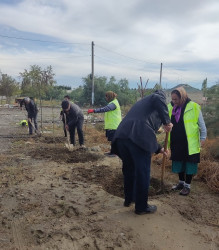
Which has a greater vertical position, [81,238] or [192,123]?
[192,123]

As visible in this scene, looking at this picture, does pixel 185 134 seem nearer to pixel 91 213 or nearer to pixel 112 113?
pixel 91 213

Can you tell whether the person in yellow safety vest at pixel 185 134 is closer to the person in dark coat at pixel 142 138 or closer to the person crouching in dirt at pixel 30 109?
the person in dark coat at pixel 142 138

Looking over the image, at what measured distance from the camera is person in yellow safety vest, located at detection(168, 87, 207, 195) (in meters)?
3.89

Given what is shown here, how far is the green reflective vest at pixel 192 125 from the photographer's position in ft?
12.8

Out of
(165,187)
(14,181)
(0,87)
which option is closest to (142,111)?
(165,187)

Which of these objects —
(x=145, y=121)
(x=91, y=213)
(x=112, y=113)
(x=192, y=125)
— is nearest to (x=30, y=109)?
(x=112, y=113)

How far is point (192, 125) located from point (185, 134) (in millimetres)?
178

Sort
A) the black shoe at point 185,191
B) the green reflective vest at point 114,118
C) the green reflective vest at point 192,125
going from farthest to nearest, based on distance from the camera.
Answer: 1. the green reflective vest at point 114,118
2. the black shoe at point 185,191
3. the green reflective vest at point 192,125

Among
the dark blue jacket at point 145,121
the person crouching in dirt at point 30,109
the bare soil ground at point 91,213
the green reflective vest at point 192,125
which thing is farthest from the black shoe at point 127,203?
the person crouching in dirt at point 30,109

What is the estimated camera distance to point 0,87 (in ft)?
105

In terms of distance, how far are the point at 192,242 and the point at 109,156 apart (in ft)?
12.8

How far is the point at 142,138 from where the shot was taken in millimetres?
3193

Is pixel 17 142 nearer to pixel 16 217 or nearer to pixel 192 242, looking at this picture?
pixel 16 217

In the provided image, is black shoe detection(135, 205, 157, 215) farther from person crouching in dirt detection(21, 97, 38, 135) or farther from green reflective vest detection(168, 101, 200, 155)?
person crouching in dirt detection(21, 97, 38, 135)
